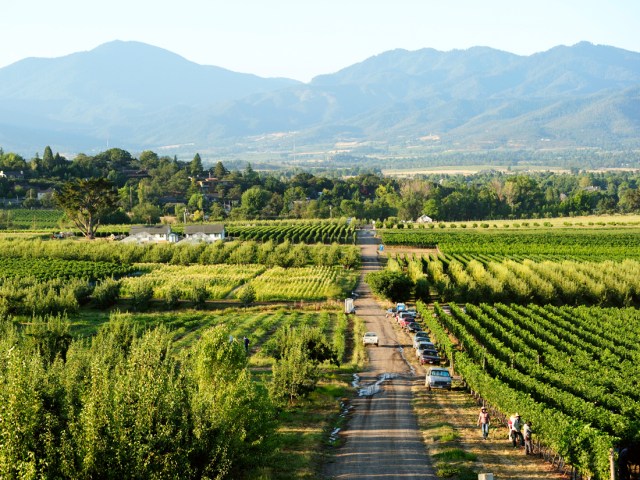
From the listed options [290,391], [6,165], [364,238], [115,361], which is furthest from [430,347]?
[6,165]

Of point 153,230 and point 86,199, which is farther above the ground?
point 86,199

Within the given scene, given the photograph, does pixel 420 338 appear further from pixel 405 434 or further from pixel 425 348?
pixel 405 434

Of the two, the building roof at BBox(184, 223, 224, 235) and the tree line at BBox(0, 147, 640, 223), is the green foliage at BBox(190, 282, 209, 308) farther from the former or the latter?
the tree line at BBox(0, 147, 640, 223)

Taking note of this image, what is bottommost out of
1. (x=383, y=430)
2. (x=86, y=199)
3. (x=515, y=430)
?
(x=383, y=430)

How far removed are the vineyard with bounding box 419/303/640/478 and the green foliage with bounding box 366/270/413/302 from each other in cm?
915

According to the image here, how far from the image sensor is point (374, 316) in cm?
5809

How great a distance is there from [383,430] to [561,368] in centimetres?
1082

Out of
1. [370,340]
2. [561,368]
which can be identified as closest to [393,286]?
[370,340]

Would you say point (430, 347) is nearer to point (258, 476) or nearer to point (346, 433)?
point (346, 433)

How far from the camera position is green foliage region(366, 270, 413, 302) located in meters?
63.4

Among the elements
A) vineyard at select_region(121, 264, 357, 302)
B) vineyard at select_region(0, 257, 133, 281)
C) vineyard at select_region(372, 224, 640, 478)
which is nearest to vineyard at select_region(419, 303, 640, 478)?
vineyard at select_region(372, 224, 640, 478)

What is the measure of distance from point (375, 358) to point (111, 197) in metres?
81.9

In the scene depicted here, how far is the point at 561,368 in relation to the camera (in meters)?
34.0

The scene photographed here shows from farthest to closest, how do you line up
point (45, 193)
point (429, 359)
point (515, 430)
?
point (45, 193)
point (429, 359)
point (515, 430)
